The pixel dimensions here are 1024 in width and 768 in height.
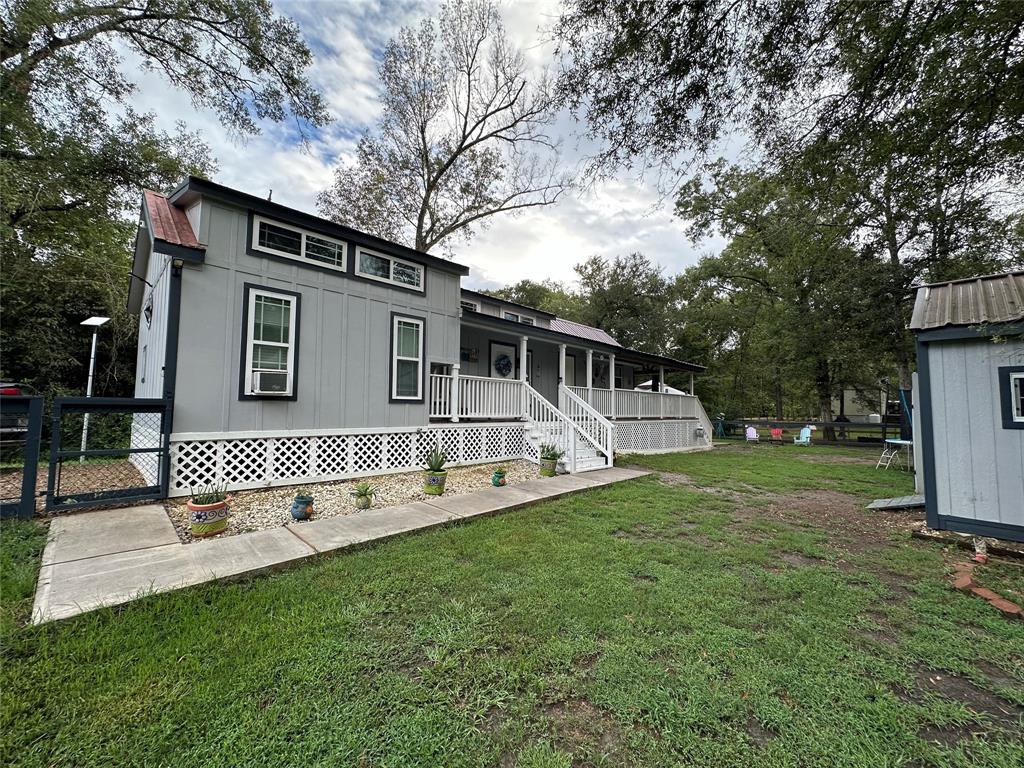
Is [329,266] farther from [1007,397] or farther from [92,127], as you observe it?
[92,127]

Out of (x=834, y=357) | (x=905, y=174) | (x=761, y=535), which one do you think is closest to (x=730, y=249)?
(x=834, y=357)

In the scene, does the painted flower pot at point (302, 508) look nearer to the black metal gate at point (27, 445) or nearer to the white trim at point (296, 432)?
the white trim at point (296, 432)

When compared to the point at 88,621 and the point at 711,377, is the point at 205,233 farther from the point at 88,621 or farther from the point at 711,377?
the point at 711,377

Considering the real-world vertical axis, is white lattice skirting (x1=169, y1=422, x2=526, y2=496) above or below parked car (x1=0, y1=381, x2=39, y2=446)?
below

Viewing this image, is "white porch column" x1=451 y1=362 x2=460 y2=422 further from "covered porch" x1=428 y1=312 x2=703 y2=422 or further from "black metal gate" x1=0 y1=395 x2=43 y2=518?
"black metal gate" x1=0 y1=395 x2=43 y2=518

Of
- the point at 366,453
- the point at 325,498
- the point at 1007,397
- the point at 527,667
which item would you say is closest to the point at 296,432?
the point at 366,453

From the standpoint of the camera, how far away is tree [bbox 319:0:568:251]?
45.8ft

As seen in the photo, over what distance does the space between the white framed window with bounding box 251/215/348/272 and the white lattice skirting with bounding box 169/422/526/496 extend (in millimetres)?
2956

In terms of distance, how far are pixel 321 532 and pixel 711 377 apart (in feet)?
95.1

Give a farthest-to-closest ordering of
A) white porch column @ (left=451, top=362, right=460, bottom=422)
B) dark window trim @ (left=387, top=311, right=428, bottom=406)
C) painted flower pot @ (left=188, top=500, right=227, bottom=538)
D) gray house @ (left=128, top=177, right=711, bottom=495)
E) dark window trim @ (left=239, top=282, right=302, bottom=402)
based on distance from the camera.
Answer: white porch column @ (left=451, top=362, right=460, bottom=422), dark window trim @ (left=387, top=311, right=428, bottom=406), dark window trim @ (left=239, top=282, right=302, bottom=402), gray house @ (left=128, top=177, right=711, bottom=495), painted flower pot @ (left=188, top=500, right=227, bottom=538)

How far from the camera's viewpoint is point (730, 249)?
71.8ft

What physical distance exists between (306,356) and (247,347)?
832 mm

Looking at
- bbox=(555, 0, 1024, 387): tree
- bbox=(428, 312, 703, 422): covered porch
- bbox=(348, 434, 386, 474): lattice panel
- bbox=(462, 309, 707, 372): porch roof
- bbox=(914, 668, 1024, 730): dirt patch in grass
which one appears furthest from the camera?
bbox=(462, 309, 707, 372): porch roof

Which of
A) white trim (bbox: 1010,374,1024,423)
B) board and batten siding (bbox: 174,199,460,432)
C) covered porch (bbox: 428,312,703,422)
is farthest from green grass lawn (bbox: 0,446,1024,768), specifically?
covered porch (bbox: 428,312,703,422)
